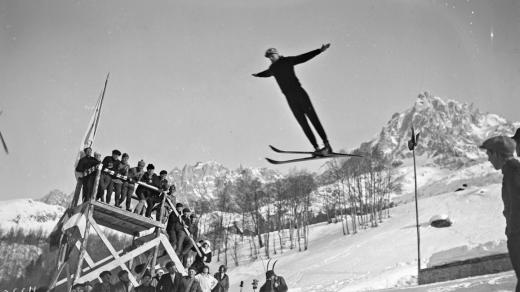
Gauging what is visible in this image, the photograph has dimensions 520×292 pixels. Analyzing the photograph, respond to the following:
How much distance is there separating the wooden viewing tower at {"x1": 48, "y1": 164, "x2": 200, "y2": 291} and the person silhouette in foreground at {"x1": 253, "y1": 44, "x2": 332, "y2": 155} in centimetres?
523

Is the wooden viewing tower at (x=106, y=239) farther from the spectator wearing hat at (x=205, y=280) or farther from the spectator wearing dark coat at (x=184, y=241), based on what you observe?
the spectator wearing hat at (x=205, y=280)

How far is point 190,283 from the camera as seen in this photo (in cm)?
847

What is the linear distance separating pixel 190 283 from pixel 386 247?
29.7 metres

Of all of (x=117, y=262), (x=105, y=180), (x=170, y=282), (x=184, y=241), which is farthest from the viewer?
(x=184, y=241)

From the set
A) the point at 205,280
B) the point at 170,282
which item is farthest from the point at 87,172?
the point at 205,280

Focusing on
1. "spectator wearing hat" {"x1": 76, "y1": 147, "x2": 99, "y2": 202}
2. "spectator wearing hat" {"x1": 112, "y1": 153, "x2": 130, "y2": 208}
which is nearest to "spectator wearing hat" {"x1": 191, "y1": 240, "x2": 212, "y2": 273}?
"spectator wearing hat" {"x1": 112, "y1": 153, "x2": 130, "y2": 208}

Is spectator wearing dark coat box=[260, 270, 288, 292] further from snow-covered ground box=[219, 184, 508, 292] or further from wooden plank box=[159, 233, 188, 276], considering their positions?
snow-covered ground box=[219, 184, 508, 292]

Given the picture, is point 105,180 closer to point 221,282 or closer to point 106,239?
point 106,239

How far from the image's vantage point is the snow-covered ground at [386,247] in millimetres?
25069

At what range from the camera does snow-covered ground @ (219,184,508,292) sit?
25069mm

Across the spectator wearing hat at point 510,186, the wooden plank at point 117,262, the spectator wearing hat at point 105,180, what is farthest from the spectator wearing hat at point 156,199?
the spectator wearing hat at point 510,186

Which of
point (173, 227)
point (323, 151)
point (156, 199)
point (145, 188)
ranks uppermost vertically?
point (145, 188)

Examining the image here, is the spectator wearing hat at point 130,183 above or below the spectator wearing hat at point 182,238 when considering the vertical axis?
above

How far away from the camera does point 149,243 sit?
35.3 ft
